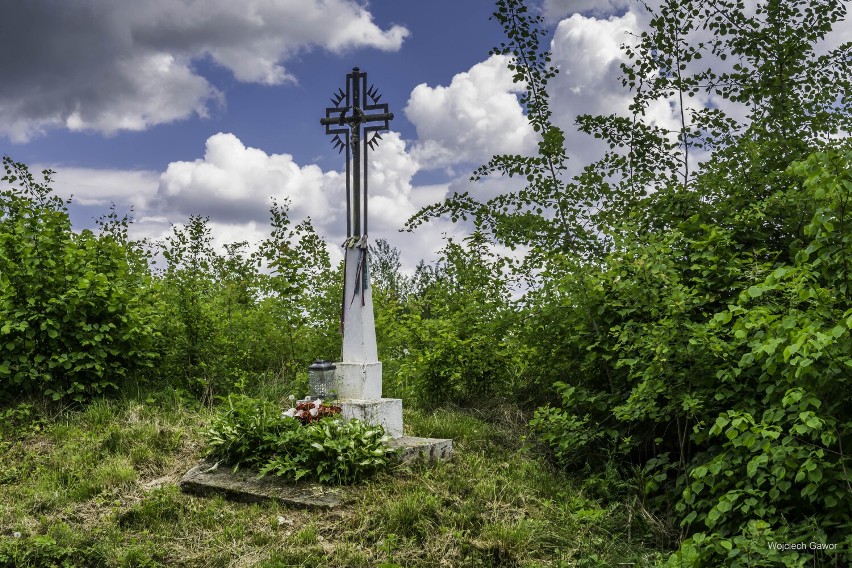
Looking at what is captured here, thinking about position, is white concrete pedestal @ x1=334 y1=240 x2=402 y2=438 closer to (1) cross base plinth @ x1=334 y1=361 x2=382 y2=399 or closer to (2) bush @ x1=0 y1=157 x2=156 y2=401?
(1) cross base plinth @ x1=334 y1=361 x2=382 y2=399

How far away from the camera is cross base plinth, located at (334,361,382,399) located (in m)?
6.60

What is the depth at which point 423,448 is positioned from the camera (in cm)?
598

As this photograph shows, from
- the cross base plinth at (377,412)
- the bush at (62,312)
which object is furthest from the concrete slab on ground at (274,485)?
the bush at (62,312)

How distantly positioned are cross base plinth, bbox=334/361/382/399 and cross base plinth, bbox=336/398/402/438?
69mm

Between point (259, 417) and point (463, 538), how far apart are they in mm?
2163

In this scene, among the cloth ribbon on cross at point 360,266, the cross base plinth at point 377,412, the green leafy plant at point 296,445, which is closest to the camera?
the green leafy plant at point 296,445

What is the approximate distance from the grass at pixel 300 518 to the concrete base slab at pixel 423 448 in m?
0.12

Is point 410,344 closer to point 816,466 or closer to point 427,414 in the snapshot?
point 427,414

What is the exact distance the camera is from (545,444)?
6.70 meters

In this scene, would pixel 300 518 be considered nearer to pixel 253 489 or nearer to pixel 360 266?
pixel 253 489

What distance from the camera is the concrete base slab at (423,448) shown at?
5.86 meters

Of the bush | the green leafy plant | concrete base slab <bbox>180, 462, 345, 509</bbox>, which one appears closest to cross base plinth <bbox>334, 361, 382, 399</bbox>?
the green leafy plant

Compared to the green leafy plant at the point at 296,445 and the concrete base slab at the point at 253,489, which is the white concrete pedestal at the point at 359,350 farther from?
the concrete base slab at the point at 253,489

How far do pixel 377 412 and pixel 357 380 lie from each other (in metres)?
0.38
